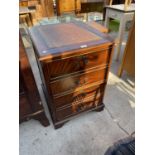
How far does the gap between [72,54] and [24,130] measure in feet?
2.90

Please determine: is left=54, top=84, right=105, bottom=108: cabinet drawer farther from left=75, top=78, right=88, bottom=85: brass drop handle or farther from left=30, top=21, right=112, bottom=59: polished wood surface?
left=30, top=21, right=112, bottom=59: polished wood surface

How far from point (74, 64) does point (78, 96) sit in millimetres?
324

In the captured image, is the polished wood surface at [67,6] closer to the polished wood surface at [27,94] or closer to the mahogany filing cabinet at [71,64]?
the mahogany filing cabinet at [71,64]

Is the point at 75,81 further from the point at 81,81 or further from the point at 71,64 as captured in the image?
the point at 71,64

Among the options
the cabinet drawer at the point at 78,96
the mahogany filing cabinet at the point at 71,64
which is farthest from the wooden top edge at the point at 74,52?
the cabinet drawer at the point at 78,96

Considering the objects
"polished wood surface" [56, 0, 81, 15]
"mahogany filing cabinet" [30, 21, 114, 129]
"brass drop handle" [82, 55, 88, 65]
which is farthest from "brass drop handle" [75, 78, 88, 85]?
"polished wood surface" [56, 0, 81, 15]

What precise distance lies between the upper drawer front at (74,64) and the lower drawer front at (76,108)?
0.36 m

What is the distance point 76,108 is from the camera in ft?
3.95

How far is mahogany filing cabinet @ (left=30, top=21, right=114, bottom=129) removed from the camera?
83cm

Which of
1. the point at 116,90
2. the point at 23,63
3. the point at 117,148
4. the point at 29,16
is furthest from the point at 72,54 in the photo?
the point at 29,16

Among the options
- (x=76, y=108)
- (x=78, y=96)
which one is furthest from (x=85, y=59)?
(x=76, y=108)

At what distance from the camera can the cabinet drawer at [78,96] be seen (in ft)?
3.43
